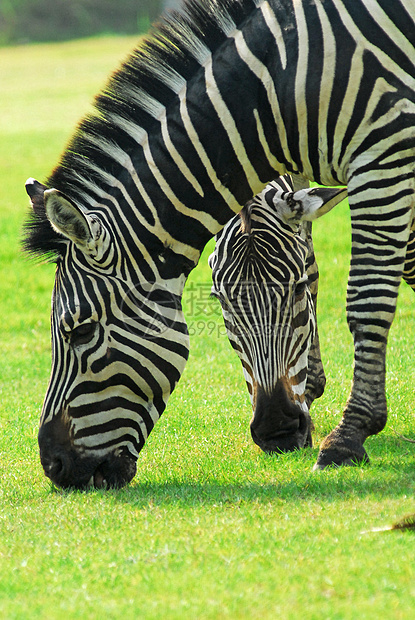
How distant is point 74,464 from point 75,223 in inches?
65.2

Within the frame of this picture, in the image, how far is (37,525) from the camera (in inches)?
188

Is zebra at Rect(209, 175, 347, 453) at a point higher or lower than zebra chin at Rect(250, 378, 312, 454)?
higher

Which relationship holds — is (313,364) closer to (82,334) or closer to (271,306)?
(271,306)

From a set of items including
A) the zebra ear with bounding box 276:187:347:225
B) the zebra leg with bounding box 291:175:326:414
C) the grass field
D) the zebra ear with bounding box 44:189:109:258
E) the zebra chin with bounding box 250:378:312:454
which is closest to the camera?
the grass field

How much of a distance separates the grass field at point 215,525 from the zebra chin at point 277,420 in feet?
0.59

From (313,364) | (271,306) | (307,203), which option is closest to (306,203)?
(307,203)

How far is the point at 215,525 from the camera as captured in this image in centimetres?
448

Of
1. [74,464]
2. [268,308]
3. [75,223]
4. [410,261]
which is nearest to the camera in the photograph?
[75,223]

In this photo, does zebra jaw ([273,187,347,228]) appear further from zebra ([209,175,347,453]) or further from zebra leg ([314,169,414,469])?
zebra leg ([314,169,414,469])

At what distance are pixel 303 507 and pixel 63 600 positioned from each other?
5.41 ft

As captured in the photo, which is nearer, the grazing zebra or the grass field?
the grass field

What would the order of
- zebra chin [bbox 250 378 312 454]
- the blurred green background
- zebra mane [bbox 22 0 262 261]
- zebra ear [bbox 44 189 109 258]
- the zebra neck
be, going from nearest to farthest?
zebra ear [bbox 44 189 109 258]
the zebra neck
zebra mane [bbox 22 0 262 261]
zebra chin [bbox 250 378 312 454]
the blurred green background

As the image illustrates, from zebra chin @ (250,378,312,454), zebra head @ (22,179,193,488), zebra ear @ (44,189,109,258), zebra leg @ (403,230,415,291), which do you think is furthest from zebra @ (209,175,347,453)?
zebra ear @ (44,189,109,258)

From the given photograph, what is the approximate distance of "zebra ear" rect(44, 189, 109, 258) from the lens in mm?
5004
